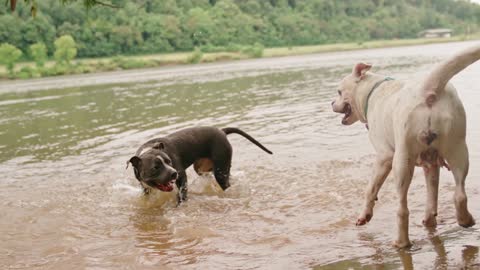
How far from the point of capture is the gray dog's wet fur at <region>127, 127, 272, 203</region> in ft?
24.6

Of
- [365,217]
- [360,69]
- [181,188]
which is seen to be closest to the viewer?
[365,217]

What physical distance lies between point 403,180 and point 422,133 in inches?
20.5

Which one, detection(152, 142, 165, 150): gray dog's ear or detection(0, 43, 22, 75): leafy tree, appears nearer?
detection(152, 142, 165, 150): gray dog's ear

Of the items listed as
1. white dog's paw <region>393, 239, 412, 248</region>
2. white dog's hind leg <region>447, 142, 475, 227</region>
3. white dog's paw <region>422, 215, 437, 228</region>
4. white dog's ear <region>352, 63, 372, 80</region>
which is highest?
white dog's ear <region>352, 63, 372, 80</region>

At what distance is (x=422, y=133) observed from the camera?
4.79 meters

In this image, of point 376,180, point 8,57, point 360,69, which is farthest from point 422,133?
point 8,57

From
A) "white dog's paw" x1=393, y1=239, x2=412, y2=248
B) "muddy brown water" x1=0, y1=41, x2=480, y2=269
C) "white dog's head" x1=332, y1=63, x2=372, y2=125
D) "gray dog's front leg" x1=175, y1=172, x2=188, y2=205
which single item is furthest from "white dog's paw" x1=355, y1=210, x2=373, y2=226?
"gray dog's front leg" x1=175, y1=172, x2=188, y2=205

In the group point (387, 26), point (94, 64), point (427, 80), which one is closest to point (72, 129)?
point (427, 80)

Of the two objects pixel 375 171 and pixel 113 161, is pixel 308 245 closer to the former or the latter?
pixel 375 171

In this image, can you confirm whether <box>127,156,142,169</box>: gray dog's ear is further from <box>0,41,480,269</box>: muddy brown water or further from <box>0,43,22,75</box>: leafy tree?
<box>0,43,22,75</box>: leafy tree

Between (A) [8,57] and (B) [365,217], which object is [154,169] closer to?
(B) [365,217]

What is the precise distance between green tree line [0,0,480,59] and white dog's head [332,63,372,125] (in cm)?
5063

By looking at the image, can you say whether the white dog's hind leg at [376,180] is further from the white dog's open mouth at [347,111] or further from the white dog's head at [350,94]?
the white dog's open mouth at [347,111]

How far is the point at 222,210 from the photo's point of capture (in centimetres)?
784
